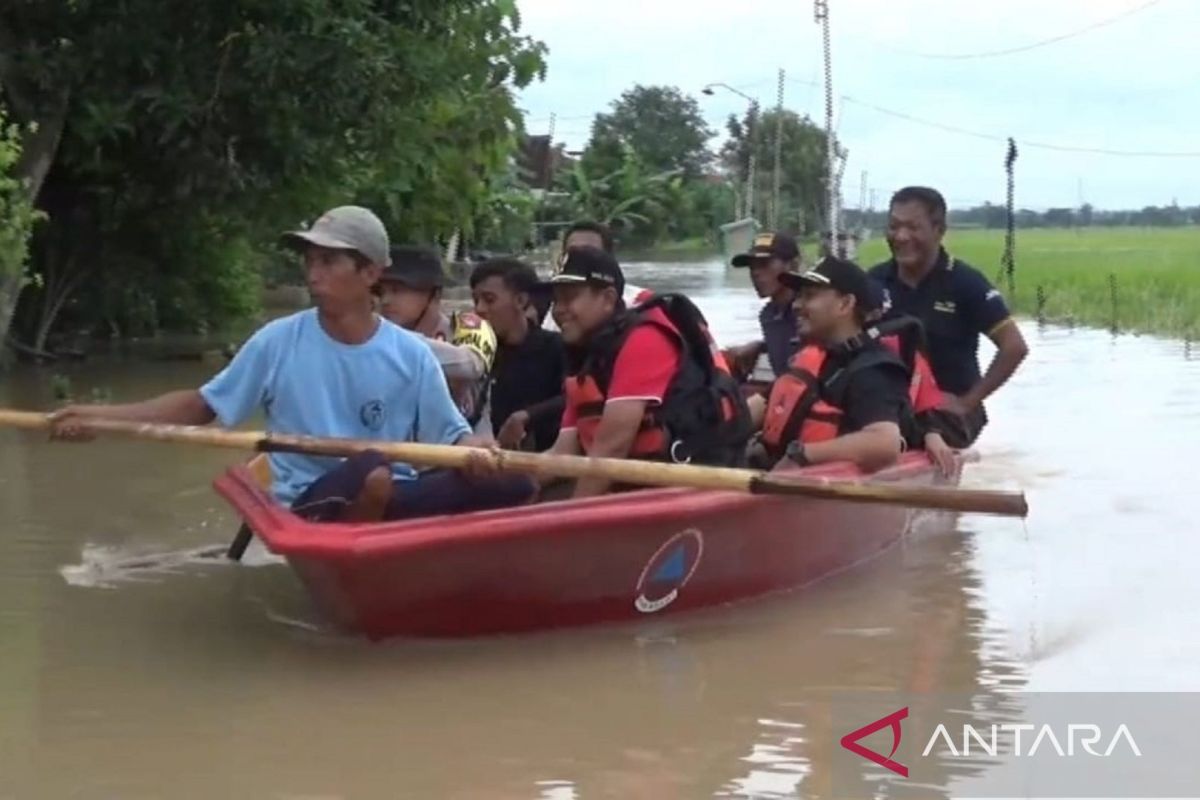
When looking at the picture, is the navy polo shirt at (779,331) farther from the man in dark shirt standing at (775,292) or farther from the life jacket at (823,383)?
the life jacket at (823,383)

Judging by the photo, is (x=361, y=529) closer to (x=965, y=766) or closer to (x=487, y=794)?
(x=487, y=794)

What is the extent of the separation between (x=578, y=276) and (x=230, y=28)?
7980 millimetres

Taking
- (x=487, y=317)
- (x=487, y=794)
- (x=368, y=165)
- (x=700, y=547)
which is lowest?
(x=487, y=794)

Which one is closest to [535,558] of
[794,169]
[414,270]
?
[414,270]

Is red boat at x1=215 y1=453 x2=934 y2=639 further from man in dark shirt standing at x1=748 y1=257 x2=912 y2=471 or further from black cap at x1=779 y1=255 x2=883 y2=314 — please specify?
black cap at x1=779 y1=255 x2=883 y2=314

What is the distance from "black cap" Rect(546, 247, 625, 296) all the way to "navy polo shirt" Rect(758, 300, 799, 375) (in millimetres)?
2156

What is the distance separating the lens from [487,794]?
475cm

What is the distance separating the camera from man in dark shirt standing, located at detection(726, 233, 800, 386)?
8.20 meters

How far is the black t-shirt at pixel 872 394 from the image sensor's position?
6551 mm

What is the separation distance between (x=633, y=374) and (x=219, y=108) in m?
8.23

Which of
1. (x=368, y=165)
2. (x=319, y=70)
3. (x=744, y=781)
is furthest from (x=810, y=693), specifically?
(x=368, y=165)

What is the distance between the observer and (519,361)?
736 cm

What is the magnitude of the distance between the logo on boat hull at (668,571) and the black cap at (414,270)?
1.46 metres

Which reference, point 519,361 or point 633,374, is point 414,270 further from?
point 633,374
